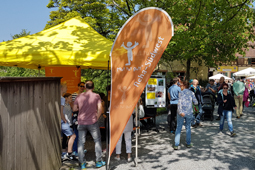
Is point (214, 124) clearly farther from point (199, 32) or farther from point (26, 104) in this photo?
point (26, 104)

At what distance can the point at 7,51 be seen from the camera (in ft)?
21.7

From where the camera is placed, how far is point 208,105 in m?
11.5

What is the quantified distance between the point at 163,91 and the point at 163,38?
331cm

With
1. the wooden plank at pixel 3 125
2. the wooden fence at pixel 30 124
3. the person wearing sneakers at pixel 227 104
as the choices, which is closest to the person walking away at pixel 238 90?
the person wearing sneakers at pixel 227 104

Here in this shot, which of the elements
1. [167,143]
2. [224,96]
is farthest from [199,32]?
[167,143]

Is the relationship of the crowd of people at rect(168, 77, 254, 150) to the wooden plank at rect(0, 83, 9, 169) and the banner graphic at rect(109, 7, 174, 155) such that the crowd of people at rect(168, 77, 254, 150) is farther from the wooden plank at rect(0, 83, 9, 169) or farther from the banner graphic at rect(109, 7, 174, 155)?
the wooden plank at rect(0, 83, 9, 169)

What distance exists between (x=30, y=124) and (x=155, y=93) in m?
4.74

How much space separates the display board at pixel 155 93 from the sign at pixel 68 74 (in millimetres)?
2225

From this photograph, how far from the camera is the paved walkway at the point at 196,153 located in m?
5.53

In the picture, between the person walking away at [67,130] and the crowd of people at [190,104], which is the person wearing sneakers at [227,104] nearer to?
the crowd of people at [190,104]

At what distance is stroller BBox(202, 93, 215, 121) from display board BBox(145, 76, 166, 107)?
416 cm

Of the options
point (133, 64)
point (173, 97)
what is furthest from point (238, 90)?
point (133, 64)

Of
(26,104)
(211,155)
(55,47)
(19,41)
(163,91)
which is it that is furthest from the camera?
(163,91)

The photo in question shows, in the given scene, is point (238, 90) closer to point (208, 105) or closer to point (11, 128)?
point (208, 105)
